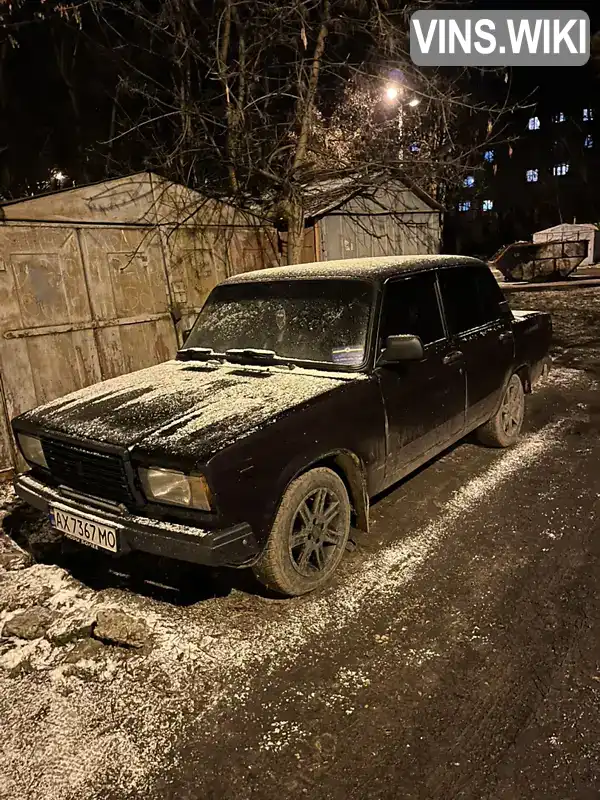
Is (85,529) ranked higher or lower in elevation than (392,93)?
lower

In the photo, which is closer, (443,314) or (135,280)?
(443,314)

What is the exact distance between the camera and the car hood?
8.91 feet

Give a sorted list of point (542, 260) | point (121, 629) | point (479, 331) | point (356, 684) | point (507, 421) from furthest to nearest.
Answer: point (542, 260), point (507, 421), point (479, 331), point (121, 629), point (356, 684)

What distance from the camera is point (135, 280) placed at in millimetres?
6254

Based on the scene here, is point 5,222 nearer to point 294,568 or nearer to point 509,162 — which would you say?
point 294,568

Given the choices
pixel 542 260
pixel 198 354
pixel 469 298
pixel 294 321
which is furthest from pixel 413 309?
pixel 542 260

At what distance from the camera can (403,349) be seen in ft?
10.7

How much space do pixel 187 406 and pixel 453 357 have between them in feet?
7.12

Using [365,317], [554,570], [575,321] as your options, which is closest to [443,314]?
[365,317]

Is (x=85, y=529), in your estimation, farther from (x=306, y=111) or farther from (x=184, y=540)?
(x=306, y=111)

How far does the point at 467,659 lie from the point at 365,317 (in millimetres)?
2085

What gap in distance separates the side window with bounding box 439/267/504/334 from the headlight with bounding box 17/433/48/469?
3.11 m

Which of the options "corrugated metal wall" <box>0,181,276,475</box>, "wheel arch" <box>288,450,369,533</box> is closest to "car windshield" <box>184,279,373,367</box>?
"wheel arch" <box>288,450,369,533</box>

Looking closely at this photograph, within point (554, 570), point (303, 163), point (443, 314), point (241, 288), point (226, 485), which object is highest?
point (303, 163)
